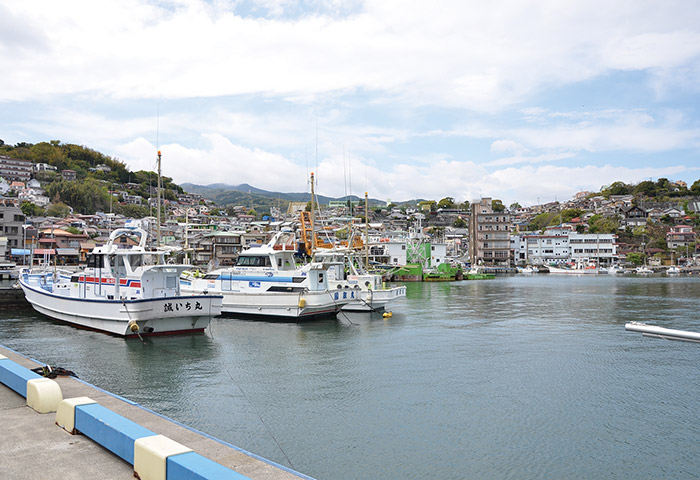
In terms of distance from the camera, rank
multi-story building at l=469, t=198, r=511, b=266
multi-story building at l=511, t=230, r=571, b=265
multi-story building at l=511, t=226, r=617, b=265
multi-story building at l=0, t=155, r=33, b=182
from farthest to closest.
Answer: multi-story building at l=0, t=155, r=33, b=182 < multi-story building at l=511, t=230, r=571, b=265 < multi-story building at l=511, t=226, r=617, b=265 < multi-story building at l=469, t=198, r=511, b=266

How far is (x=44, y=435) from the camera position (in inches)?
264

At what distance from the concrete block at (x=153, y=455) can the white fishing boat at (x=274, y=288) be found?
64.0ft

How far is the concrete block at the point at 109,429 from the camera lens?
19.4 feet

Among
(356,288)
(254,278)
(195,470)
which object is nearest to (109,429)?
(195,470)

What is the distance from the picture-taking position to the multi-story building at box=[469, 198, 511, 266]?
3861 inches

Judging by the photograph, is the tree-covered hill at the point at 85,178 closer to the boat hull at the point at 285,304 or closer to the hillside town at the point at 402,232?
the hillside town at the point at 402,232

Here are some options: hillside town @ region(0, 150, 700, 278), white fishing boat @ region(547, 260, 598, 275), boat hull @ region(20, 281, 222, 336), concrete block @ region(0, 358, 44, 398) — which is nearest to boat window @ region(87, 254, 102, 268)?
boat hull @ region(20, 281, 222, 336)

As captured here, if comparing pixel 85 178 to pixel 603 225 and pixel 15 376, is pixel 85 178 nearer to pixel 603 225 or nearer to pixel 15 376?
pixel 603 225

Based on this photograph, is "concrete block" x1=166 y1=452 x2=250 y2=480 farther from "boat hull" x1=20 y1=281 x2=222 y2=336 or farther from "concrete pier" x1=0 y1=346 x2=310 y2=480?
"boat hull" x1=20 y1=281 x2=222 y2=336

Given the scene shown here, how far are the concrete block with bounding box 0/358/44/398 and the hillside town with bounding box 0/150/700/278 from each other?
126ft

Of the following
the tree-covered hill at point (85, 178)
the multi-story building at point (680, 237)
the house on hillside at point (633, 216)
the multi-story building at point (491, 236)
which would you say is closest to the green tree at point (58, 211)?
the tree-covered hill at point (85, 178)

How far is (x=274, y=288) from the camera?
2609cm

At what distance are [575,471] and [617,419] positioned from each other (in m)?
3.46

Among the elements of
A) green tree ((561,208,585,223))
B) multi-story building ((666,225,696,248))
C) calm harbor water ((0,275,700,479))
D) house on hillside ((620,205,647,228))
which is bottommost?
calm harbor water ((0,275,700,479))
